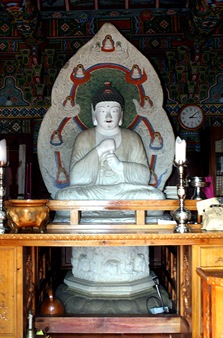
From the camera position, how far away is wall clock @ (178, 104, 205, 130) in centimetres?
571

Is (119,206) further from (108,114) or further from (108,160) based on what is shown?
(108,114)

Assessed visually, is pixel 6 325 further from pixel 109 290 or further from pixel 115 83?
pixel 115 83

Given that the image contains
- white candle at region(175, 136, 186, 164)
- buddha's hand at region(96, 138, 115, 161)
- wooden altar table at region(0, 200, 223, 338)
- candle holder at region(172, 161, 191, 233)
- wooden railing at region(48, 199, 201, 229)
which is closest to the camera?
wooden altar table at region(0, 200, 223, 338)

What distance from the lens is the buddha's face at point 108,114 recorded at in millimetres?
4223

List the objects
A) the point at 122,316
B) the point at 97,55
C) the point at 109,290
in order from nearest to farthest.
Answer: the point at 122,316 → the point at 109,290 → the point at 97,55

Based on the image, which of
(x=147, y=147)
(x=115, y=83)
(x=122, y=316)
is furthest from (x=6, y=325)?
(x=115, y=83)

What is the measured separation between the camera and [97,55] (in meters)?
4.43

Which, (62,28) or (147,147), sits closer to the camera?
(147,147)

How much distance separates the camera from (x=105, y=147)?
3904mm

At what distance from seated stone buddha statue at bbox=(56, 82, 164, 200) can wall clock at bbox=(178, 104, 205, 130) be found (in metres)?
1.55

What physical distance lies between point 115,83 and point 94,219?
5.29 feet

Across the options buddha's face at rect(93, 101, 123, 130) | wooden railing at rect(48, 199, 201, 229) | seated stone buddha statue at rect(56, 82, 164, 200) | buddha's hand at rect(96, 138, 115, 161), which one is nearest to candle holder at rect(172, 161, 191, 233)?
wooden railing at rect(48, 199, 201, 229)

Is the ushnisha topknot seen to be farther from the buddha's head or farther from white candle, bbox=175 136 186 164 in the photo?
white candle, bbox=175 136 186 164

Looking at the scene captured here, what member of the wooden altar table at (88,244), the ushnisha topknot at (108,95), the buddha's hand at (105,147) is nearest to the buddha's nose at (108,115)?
the ushnisha topknot at (108,95)
